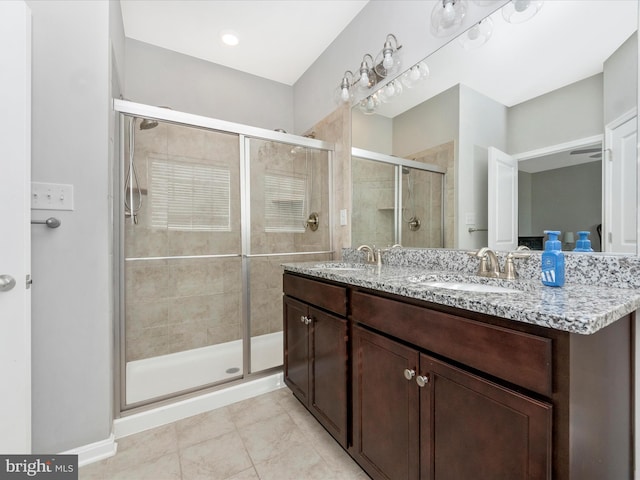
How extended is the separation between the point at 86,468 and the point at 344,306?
1400 millimetres

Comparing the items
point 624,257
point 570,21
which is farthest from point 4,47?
point 624,257

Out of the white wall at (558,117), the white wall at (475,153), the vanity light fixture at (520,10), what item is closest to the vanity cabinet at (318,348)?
the white wall at (475,153)

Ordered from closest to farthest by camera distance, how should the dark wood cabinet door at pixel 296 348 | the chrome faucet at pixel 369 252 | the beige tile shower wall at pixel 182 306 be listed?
the dark wood cabinet door at pixel 296 348, the chrome faucet at pixel 369 252, the beige tile shower wall at pixel 182 306

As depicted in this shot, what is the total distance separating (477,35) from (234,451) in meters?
2.32

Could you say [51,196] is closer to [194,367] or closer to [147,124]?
[147,124]

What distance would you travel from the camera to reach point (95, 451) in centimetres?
139

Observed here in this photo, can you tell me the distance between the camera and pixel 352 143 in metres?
2.16

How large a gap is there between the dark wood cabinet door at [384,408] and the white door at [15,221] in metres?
1.32

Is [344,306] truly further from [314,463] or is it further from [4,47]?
[4,47]

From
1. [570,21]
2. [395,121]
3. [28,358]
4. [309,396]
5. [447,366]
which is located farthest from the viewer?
[395,121]

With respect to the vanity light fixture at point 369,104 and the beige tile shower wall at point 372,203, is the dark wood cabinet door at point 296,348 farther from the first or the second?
the vanity light fixture at point 369,104

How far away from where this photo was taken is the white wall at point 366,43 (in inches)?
62.8

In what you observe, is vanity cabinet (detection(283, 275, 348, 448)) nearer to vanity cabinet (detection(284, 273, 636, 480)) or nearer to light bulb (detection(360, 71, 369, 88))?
vanity cabinet (detection(284, 273, 636, 480))

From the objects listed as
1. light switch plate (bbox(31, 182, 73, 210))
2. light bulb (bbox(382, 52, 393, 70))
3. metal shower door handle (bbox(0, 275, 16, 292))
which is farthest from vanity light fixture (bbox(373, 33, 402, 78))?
metal shower door handle (bbox(0, 275, 16, 292))
